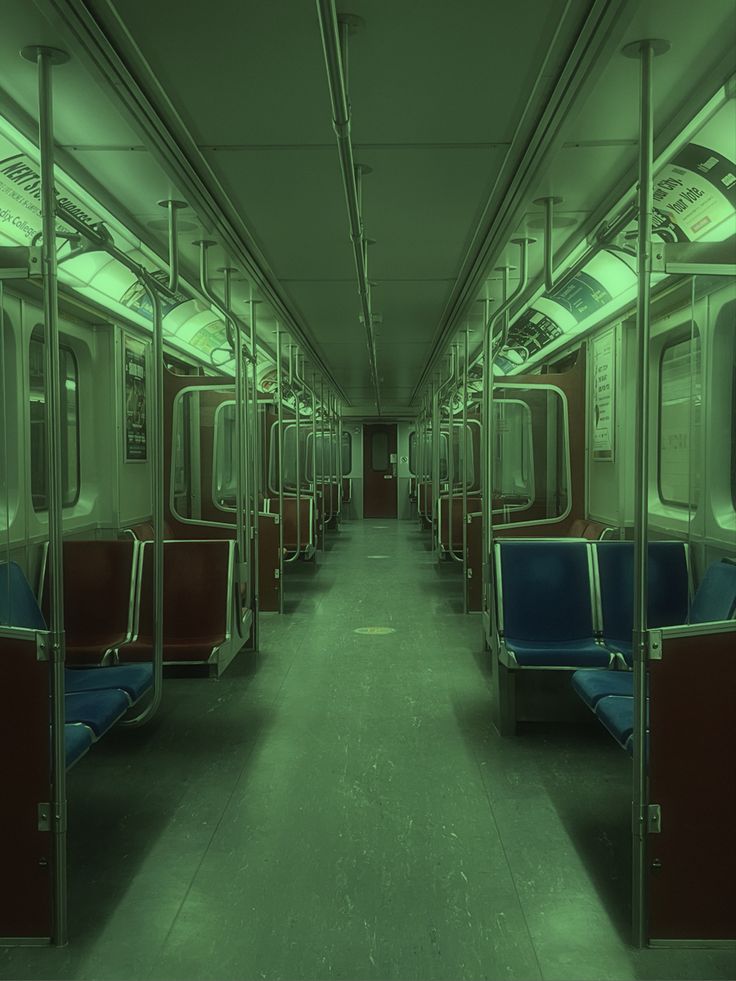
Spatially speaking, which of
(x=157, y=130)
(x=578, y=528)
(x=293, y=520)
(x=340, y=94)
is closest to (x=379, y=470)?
(x=293, y=520)

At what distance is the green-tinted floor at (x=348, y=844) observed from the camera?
2391mm

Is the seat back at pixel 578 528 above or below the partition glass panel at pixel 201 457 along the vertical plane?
below

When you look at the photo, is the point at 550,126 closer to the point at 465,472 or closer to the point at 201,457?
the point at 465,472

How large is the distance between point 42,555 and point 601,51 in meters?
3.48

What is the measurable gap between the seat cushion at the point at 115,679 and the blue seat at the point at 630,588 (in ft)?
7.56

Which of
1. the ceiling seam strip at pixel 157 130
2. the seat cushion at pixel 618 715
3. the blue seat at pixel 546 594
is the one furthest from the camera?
the blue seat at pixel 546 594

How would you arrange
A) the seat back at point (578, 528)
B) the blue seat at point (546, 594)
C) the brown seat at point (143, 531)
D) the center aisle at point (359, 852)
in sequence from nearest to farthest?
the center aisle at point (359, 852), the blue seat at point (546, 594), the brown seat at point (143, 531), the seat back at point (578, 528)

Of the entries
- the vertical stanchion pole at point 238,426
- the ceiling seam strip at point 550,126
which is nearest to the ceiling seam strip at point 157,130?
the vertical stanchion pole at point 238,426

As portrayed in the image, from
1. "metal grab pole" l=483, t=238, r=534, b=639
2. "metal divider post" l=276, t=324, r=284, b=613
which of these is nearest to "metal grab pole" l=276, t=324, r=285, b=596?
"metal divider post" l=276, t=324, r=284, b=613

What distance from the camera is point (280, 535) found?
6.99 metres

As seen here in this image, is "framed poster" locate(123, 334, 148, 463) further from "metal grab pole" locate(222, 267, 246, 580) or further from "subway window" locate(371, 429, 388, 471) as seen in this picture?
"subway window" locate(371, 429, 388, 471)

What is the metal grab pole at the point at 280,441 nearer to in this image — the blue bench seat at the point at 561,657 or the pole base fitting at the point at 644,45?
the blue bench seat at the point at 561,657

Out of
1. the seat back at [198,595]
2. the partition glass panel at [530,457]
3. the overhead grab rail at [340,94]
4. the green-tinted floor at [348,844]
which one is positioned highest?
the overhead grab rail at [340,94]

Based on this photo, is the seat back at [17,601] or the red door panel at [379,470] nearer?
the seat back at [17,601]
